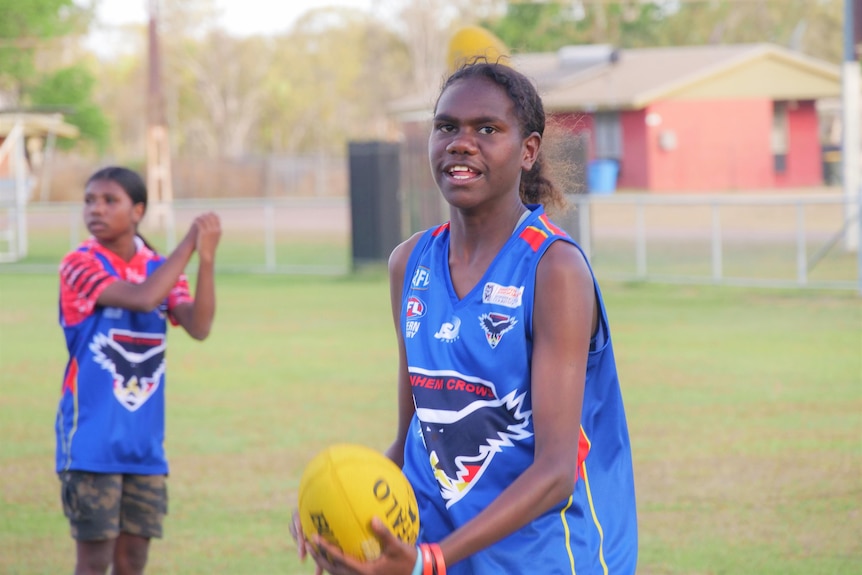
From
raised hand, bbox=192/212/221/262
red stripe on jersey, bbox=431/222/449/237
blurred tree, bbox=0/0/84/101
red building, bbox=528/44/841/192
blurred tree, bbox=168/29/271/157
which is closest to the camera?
red stripe on jersey, bbox=431/222/449/237

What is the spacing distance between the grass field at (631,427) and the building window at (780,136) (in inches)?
1182

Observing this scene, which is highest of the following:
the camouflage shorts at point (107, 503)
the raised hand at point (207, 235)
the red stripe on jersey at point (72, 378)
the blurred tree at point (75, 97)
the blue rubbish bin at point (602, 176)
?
the blurred tree at point (75, 97)

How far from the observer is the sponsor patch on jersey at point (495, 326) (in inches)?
113

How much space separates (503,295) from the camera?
2.90m

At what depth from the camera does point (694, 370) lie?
12.1 metres

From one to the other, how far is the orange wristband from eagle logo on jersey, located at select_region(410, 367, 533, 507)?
1.01ft

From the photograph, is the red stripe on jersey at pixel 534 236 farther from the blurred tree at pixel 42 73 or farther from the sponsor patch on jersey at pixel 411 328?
the blurred tree at pixel 42 73

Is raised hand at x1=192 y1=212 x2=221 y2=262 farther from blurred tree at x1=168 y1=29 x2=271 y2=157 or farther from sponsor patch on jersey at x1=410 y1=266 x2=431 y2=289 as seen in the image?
blurred tree at x1=168 y1=29 x2=271 y2=157

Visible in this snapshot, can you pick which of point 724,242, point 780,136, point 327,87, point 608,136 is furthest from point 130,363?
point 327,87

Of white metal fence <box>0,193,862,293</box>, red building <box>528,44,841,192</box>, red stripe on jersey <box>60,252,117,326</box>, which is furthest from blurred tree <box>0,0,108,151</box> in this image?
red stripe on jersey <box>60,252,117,326</box>

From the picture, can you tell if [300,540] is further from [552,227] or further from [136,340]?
[136,340]

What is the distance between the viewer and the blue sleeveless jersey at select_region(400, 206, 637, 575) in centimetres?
290

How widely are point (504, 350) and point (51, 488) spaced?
590cm

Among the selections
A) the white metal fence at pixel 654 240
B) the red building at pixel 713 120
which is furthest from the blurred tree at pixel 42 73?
the red building at pixel 713 120
